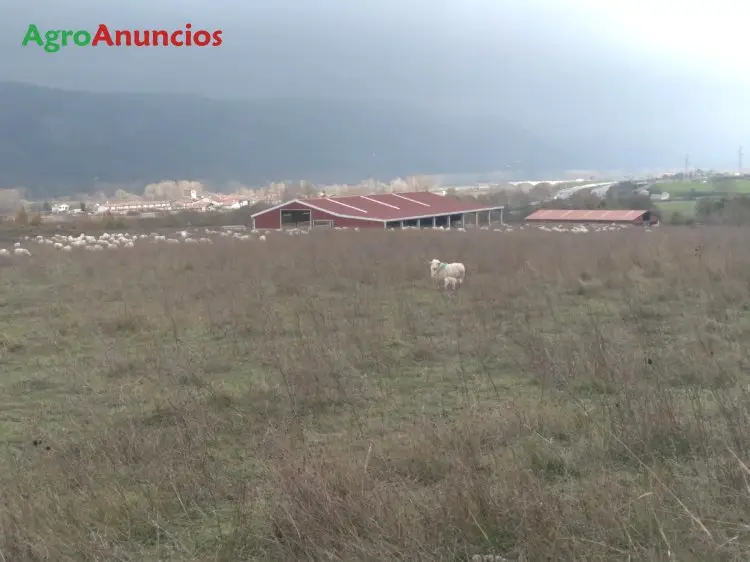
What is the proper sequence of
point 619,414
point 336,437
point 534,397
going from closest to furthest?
point 619,414 → point 336,437 → point 534,397

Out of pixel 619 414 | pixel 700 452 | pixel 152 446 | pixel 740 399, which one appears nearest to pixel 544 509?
pixel 700 452

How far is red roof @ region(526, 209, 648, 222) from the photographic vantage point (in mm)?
51531

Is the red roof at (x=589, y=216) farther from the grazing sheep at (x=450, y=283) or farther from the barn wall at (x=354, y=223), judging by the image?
the grazing sheep at (x=450, y=283)

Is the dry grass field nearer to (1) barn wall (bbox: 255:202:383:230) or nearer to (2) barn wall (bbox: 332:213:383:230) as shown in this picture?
(2) barn wall (bbox: 332:213:383:230)

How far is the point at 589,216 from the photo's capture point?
54438 mm

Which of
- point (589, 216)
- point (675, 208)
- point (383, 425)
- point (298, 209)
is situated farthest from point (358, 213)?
point (383, 425)

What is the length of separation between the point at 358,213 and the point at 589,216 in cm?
2236

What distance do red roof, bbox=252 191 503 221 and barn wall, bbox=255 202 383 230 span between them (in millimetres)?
235

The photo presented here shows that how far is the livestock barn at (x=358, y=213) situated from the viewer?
4278 cm

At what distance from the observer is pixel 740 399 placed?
458 centimetres

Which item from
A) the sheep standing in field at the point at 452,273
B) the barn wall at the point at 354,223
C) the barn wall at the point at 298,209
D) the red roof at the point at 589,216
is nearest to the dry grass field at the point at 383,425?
the sheep standing in field at the point at 452,273

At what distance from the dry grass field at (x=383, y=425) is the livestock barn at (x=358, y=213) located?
29.9m

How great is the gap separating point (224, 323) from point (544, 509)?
7527 millimetres

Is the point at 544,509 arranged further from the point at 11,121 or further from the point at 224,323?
the point at 11,121
